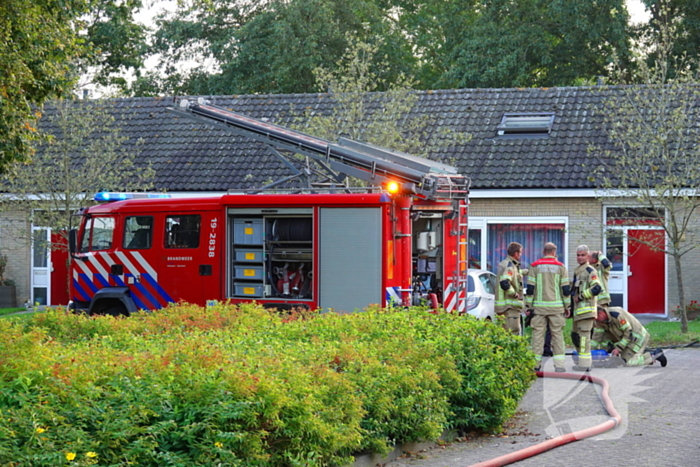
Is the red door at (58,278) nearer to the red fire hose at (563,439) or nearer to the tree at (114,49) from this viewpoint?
the tree at (114,49)

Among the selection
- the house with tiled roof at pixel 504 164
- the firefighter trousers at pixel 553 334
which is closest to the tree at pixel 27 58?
the firefighter trousers at pixel 553 334

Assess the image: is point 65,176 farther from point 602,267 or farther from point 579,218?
point 602,267

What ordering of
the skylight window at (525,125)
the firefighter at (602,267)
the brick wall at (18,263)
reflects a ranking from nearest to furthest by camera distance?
the firefighter at (602,267)
the skylight window at (525,125)
the brick wall at (18,263)

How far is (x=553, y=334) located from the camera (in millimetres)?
12672

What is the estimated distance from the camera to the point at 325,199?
1287 centimetres

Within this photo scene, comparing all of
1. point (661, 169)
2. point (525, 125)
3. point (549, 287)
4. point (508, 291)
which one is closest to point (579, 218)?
point (661, 169)

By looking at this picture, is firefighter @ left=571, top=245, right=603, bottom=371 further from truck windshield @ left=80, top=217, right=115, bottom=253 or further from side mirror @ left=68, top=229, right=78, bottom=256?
side mirror @ left=68, top=229, right=78, bottom=256

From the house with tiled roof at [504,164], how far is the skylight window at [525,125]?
2 centimetres

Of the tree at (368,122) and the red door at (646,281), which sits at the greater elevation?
the tree at (368,122)

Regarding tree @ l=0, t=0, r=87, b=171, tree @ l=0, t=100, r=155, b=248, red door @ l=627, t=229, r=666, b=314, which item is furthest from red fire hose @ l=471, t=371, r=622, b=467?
tree @ l=0, t=100, r=155, b=248

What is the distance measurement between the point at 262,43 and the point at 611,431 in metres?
28.0

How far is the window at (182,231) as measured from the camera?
1396 centimetres

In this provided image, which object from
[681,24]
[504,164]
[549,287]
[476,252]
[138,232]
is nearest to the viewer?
[549,287]

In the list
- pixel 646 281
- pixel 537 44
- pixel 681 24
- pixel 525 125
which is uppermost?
pixel 681 24
